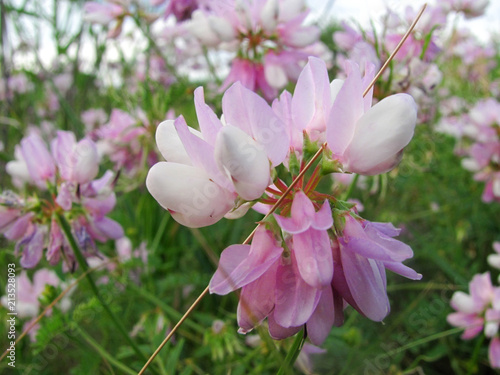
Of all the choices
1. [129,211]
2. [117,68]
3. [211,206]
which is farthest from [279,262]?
[117,68]

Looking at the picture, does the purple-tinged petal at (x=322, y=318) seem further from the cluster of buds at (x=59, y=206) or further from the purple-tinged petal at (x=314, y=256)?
the cluster of buds at (x=59, y=206)

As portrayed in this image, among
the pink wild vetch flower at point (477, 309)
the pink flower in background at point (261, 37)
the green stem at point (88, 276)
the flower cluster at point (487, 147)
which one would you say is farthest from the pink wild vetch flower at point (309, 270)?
the flower cluster at point (487, 147)

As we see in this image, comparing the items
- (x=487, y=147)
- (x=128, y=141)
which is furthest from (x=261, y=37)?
(x=487, y=147)

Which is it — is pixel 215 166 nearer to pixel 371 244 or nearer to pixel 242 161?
pixel 242 161

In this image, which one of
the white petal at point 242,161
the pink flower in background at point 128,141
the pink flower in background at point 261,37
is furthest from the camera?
the pink flower in background at point 128,141

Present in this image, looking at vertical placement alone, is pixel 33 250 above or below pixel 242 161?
below

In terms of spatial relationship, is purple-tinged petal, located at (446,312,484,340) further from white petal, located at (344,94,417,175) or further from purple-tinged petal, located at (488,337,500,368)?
white petal, located at (344,94,417,175)

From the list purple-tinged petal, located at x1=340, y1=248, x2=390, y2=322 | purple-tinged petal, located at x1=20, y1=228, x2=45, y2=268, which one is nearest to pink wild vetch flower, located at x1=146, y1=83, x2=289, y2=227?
purple-tinged petal, located at x1=340, y1=248, x2=390, y2=322
